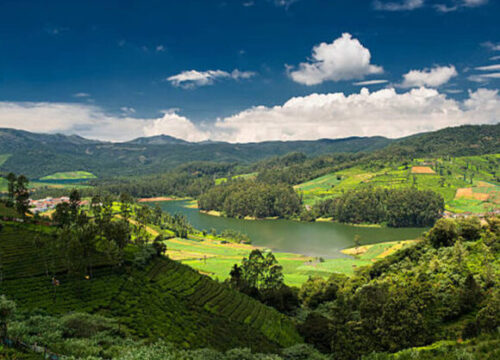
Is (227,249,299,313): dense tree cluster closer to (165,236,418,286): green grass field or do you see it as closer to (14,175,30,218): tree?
(165,236,418,286): green grass field

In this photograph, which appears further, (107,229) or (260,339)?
(107,229)

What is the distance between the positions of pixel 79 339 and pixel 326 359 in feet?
68.1

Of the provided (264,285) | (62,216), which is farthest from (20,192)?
(264,285)

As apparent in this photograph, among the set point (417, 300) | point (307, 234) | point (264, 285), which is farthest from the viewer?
point (307, 234)

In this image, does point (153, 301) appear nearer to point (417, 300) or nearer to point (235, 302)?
point (235, 302)

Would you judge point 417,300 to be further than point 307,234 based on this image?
No

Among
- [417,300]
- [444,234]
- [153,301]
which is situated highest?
[444,234]

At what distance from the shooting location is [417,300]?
31.1 m

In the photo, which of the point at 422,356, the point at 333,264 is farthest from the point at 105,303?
the point at 333,264

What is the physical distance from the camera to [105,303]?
3641 cm

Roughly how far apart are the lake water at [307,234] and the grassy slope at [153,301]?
209 feet

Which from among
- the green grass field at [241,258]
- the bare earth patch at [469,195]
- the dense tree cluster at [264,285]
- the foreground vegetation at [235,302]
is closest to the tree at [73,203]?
the foreground vegetation at [235,302]

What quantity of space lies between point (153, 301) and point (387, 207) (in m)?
147

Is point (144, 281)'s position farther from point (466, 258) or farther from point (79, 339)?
point (466, 258)
